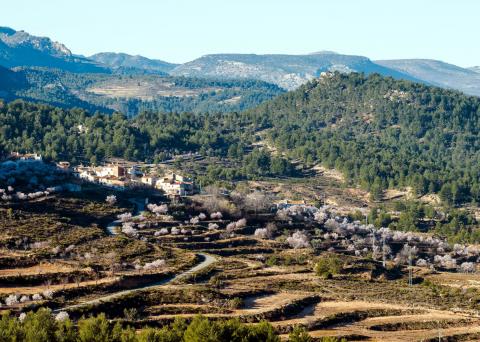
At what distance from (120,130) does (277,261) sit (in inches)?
3546

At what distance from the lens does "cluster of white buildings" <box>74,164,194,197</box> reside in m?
123

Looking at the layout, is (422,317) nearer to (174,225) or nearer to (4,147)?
(174,225)

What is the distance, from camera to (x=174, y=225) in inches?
3949

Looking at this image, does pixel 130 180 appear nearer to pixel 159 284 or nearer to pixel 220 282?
pixel 220 282

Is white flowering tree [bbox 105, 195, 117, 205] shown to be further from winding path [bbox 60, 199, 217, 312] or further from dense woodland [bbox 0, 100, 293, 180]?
dense woodland [bbox 0, 100, 293, 180]

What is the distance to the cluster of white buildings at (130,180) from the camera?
12338 cm

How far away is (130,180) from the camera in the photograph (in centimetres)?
12688

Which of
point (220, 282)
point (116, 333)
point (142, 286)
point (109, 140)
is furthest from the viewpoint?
point (109, 140)

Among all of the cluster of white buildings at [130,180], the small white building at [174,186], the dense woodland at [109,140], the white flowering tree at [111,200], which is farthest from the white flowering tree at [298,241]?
the dense woodland at [109,140]

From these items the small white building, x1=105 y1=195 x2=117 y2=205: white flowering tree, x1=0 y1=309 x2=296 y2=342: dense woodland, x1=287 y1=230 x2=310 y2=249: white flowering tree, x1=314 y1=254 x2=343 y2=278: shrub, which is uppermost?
x1=0 y1=309 x2=296 y2=342: dense woodland

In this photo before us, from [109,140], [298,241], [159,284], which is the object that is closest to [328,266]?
[298,241]

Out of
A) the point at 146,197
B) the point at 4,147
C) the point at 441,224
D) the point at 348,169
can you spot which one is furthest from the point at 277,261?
the point at 348,169

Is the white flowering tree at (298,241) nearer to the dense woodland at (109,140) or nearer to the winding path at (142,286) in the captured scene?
the winding path at (142,286)

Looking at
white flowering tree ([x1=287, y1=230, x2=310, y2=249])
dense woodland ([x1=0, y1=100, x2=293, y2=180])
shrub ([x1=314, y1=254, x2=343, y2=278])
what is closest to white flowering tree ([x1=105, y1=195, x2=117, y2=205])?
white flowering tree ([x1=287, y1=230, x2=310, y2=249])
